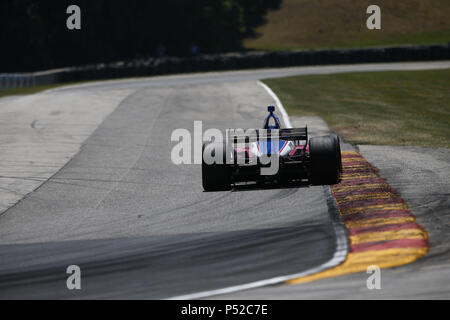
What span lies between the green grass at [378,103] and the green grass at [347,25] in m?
25.8

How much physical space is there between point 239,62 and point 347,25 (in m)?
27.0

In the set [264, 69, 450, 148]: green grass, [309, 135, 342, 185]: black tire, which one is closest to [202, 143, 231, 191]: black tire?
[309, 135, 342, 185]: black tire

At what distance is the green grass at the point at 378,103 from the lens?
66.3ft

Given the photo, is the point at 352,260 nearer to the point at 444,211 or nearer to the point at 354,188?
the point at 444,211

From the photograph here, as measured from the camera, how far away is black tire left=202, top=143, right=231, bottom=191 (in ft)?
43.0

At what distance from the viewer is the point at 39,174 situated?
16922mm

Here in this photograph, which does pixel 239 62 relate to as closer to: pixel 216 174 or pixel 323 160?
pixel 216 174

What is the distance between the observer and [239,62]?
4506cm

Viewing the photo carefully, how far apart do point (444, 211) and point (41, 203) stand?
A: 24.6ft

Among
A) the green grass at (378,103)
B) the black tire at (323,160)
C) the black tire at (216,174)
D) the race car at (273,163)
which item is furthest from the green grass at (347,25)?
the black tire at (216,174)

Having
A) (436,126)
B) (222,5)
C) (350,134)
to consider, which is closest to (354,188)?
(350,134)

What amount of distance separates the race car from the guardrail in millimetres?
31847

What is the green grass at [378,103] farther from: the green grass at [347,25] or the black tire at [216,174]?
the green grass at [347,25]

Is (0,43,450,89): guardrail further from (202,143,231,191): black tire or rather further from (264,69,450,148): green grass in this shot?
(202,143,231,191): black tire
